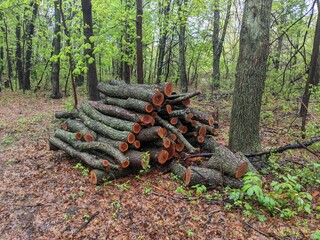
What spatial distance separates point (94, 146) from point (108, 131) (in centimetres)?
52

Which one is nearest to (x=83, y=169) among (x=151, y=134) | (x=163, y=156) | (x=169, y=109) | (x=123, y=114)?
(x=123, y=114)

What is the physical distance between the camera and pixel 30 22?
55.4ft

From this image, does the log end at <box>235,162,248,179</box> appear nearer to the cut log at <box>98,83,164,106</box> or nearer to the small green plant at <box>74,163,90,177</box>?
the cut log at <box>98,83,164,106</box>

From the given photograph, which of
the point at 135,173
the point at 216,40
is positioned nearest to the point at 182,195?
the point at 135,173

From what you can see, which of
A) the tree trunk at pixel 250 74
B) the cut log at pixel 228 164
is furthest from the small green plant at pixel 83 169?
the tree trunk at pixel 250 74

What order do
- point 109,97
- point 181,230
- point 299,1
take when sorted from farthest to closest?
point 299,1
point 109,97
point 181,230

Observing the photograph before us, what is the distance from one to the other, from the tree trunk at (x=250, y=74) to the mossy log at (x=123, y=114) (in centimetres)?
220

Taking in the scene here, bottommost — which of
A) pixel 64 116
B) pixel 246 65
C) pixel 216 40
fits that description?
pixel 64 116

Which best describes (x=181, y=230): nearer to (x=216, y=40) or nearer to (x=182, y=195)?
(x=182, y=195)

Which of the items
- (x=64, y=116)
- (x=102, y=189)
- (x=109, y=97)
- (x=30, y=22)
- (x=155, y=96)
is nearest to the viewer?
(x=102, y=189)

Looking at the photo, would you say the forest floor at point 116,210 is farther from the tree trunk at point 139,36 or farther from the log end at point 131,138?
the tree trunk at point 139,36

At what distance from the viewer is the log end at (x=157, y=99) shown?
6225 millimetres

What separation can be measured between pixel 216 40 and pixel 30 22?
12676 mm

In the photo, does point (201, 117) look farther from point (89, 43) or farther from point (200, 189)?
point (89, 43)
